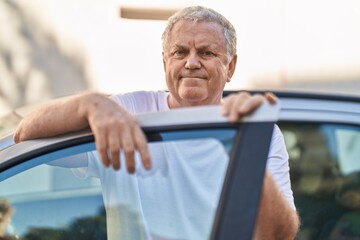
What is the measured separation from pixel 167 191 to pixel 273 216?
275 millimetres

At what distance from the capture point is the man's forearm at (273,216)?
262cm

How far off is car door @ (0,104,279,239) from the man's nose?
2.17ft

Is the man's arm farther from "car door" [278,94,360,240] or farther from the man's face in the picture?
"car door" [278,94,360,240]

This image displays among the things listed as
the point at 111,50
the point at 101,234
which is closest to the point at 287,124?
the point at 101,234

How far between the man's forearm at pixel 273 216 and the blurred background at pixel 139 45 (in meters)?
4.47

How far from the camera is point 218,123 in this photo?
8.53ft

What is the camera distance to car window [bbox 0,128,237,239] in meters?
2.65

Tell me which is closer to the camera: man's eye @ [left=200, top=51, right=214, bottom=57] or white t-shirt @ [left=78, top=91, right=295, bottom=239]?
white t-shirt @ [left=78, top=91, right=295, bottom=239]

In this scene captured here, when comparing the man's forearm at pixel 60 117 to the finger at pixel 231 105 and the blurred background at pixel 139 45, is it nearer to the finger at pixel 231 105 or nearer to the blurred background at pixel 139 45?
the finger at pixel 231 105

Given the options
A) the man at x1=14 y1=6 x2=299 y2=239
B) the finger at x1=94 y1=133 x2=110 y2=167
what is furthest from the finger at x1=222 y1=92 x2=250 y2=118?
the finger at x1=94 y1=133 x2=110 y2=167

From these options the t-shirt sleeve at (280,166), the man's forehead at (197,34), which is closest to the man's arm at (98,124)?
the t-shirt sleeve at (280,166)

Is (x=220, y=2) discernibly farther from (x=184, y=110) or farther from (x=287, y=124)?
(x=184, y=110)

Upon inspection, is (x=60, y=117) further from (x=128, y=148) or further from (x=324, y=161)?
(x=324, y=161)

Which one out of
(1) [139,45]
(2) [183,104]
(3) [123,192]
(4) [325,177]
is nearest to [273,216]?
(3) [123,192]
